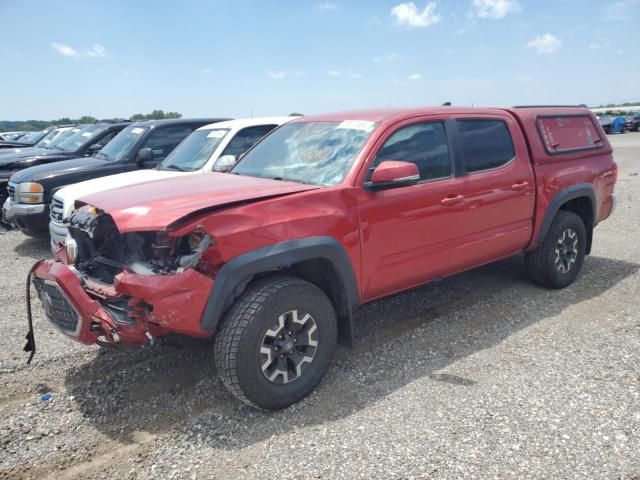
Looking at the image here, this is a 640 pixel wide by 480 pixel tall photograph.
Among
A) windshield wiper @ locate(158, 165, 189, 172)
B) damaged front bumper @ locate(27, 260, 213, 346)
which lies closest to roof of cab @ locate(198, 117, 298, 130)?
windshield wiper @ locate(158, 165, 189, 172)

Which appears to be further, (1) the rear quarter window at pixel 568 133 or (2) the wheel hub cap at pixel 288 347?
(1) the rear quarter window at pixel 568 133

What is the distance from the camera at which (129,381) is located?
358 cm

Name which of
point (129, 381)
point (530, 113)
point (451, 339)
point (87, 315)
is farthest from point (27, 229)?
point (530, 113)

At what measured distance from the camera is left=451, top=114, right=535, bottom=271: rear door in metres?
4.19

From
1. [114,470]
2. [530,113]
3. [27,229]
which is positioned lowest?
[114,470]

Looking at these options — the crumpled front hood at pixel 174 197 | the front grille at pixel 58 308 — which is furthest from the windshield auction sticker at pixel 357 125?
the front grille at pixel 58 308

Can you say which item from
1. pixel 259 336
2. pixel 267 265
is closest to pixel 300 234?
pixel 267 265

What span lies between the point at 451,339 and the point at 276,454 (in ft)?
6.39

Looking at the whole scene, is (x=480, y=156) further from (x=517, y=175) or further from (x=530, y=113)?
(x=530, y=113)

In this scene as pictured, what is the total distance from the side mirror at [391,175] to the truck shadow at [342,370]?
137cm

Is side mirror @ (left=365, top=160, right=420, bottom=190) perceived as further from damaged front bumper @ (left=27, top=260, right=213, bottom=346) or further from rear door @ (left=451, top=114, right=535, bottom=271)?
damaged front bumper @ (left=27, top=260, right=213, bottom=346)

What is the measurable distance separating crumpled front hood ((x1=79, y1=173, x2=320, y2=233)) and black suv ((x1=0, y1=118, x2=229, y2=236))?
418cm

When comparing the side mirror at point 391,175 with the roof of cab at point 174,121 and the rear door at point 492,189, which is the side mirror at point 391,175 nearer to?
the rear door at point 492,189

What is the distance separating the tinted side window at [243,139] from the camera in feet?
22.1
